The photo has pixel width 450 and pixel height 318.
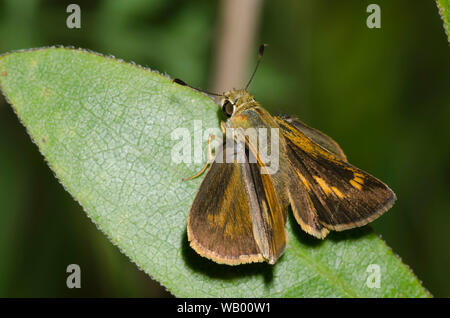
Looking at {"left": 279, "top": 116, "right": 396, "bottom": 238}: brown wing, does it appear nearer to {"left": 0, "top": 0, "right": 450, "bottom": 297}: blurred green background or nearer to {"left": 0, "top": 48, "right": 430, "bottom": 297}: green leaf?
{"left": 0, "top": 48, "right": 430, "bottom": 297}: green leaf

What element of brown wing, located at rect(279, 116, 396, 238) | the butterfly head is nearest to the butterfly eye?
the butterfly head

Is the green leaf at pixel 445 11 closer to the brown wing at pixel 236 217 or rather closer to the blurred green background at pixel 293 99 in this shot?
the brown wing at pixel 236 217

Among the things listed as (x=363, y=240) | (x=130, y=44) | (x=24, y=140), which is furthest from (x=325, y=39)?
(x=24, y=140)

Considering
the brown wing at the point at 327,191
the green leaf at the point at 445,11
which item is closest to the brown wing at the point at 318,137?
the brown wing at the point at 327,191

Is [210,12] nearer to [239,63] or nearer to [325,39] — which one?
[239,63]

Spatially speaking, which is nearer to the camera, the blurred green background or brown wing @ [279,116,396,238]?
brown wing @ [279,116,396,238]
